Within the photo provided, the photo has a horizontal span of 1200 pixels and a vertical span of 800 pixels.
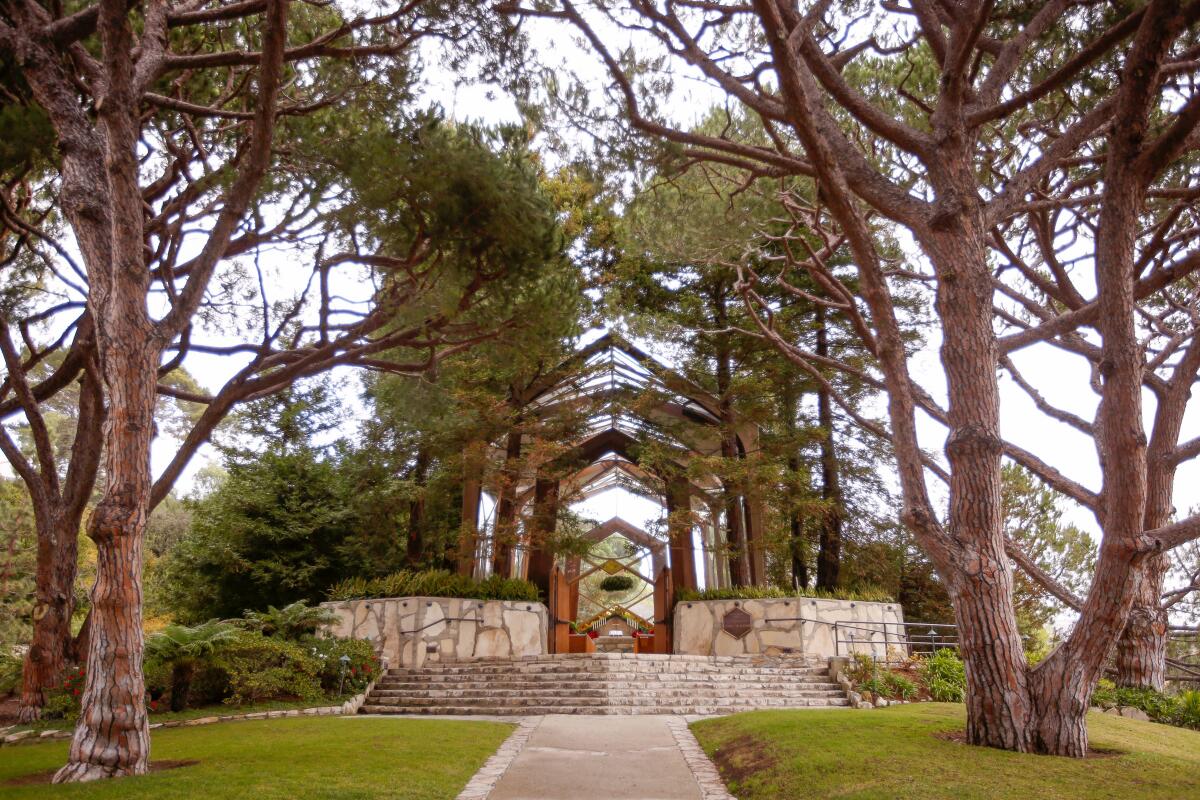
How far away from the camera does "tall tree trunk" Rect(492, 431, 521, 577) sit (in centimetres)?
1576

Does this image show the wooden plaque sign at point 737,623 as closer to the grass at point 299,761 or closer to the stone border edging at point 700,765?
the stone border edging at point 700,765

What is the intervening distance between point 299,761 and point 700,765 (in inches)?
126

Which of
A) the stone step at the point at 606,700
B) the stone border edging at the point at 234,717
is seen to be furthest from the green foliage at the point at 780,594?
the stone border edging at the point at 234,717

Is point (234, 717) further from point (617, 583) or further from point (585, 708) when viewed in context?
point (617, 583)

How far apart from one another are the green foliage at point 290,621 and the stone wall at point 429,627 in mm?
868

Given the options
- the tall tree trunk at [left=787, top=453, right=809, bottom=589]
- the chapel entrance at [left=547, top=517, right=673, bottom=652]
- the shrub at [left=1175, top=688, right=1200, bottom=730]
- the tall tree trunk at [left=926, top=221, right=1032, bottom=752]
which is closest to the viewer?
the tall tree trunk at [left=926, top=221, right=1032, bottom=752]

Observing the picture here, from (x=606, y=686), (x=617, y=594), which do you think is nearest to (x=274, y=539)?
(x=606, y=686)

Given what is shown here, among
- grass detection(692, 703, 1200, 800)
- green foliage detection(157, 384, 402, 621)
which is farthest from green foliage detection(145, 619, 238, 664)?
grass detection(692, 703, 1200, 800)

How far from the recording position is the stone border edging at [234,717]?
8.58 m

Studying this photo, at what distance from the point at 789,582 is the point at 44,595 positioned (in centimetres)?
1473

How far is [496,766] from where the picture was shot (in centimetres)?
681

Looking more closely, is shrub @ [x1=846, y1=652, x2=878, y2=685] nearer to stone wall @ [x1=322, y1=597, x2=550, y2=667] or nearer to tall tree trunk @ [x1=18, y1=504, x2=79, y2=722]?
stone wall @ [x1=322, y1=597, x2=550, y2=667]

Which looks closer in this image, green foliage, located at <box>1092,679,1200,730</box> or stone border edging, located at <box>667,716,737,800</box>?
stone border edging, located at <box>667,716,737,800</box>

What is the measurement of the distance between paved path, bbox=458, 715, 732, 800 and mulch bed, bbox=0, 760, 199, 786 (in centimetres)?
224
